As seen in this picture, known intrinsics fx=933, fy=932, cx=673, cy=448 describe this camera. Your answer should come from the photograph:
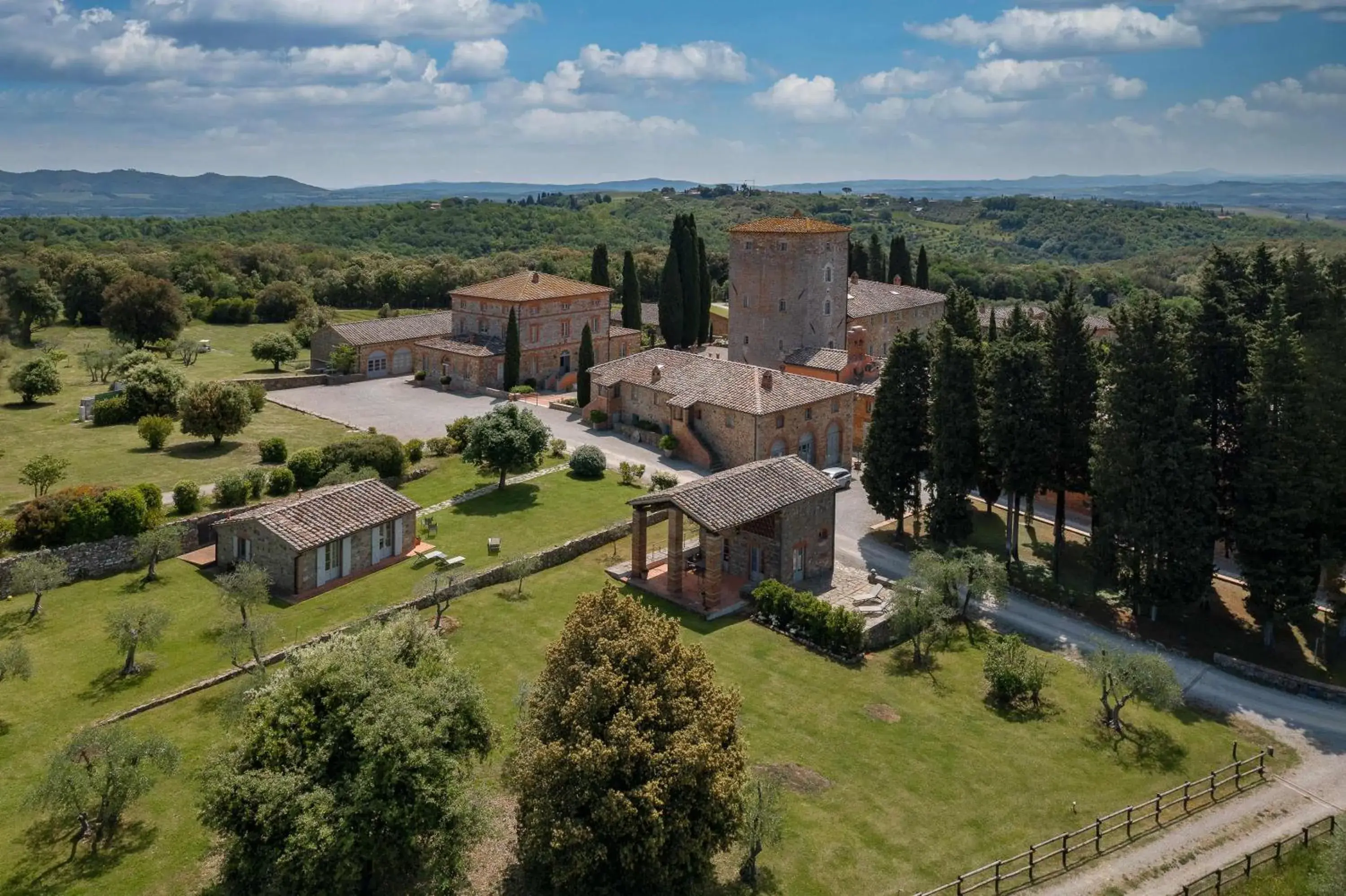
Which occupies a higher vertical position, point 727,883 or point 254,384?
point 254,384

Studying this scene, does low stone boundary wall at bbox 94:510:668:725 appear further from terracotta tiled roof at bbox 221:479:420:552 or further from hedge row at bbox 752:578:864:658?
hedge row at bbox 752:578:864:658

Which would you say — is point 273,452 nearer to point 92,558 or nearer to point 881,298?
point 92,558

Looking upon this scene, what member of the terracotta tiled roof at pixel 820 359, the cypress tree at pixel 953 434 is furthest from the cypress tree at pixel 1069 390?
the terracotta tiled roof at pixel 820 359

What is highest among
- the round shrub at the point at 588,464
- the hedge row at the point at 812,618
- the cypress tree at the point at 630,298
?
the cypress tree at the point at 630,298

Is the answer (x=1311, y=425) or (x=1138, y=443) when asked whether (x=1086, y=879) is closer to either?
(x=1138, y=443)

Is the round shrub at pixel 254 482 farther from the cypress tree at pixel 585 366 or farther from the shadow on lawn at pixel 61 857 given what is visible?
the cypress tree at pixel 585 366

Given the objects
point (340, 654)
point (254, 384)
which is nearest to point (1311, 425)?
point (340, 654)

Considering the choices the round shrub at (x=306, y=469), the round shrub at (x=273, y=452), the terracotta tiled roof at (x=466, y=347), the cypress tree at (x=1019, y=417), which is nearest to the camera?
the cypress tree at (x=1019, y=417)
